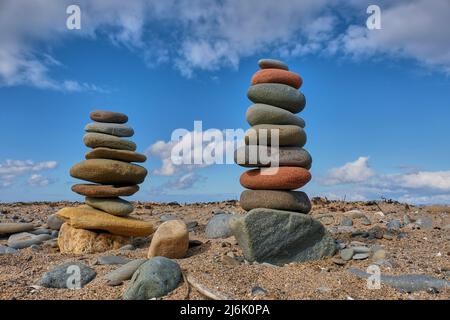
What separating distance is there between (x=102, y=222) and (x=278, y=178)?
4.75 metres

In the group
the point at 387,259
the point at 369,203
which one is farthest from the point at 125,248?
the point at 369,203

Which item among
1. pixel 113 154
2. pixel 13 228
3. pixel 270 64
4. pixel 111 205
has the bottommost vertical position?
pixel 13 228

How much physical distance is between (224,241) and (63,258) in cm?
379

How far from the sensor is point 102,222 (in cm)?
1111

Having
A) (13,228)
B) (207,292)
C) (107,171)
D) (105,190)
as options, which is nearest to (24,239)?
(13,228)

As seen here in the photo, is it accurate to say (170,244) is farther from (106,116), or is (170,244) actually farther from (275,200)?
(106,116)

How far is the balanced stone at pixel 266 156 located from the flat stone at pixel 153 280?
313cm

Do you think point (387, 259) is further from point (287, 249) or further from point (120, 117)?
point (120, 117)

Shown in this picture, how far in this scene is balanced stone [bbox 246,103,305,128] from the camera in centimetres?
962

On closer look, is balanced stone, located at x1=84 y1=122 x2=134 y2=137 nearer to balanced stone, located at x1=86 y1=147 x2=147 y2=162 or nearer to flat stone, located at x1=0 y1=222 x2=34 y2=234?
balanced stone, located at x1=86 y1=147 x2=147 y2=162

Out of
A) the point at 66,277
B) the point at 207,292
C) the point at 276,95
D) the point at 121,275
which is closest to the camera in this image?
the point at 207,292

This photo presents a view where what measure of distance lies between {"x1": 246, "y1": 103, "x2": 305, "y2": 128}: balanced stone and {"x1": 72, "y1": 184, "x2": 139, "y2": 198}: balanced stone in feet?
13.0
